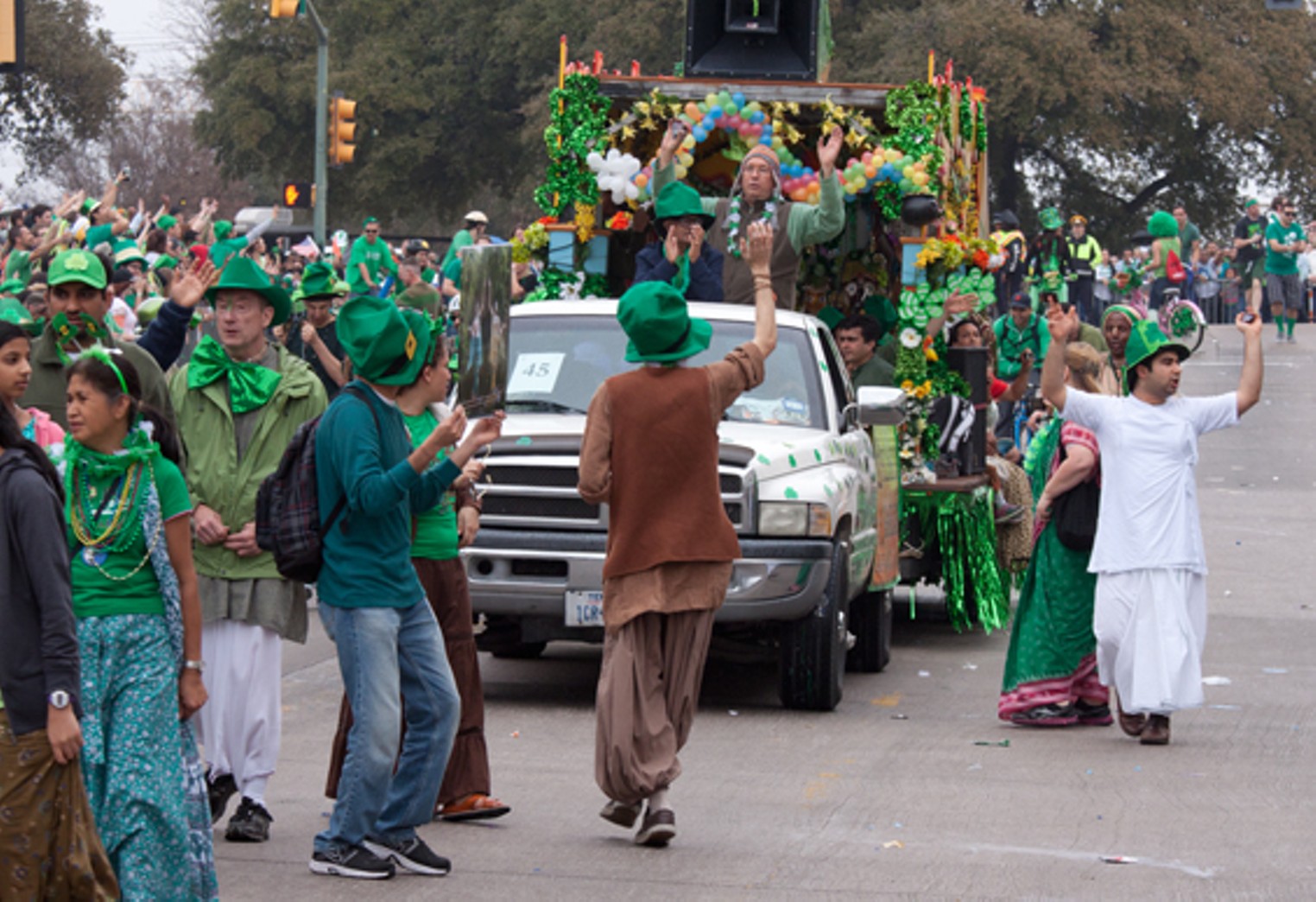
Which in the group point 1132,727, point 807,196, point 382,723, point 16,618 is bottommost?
point 1132,727

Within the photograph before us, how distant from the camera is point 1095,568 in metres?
9.55

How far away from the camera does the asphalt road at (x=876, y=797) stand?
6777 mm

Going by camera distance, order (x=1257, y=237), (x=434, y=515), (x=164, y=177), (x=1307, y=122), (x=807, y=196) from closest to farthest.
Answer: (x=434, y=515) < (x=807, y=196) < (x=1257, y=237) < (x=1307, y=122) < (x=164, y=177)

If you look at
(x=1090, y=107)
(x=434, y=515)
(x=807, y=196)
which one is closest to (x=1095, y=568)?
(x=434, y=515)

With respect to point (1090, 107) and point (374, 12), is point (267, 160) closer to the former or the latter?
point (374, 12)

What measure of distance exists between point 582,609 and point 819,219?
370 cm

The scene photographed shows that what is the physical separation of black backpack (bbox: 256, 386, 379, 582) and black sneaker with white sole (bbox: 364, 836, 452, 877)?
86 cm

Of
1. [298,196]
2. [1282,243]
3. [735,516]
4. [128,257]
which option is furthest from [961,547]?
[298,196]

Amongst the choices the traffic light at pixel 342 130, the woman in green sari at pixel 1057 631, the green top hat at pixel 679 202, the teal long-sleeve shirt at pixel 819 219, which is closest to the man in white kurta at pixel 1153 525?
the woman in green sari at pixel 1057 631

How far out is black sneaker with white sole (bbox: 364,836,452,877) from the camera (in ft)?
22.1

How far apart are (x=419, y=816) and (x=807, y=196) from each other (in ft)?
26.5

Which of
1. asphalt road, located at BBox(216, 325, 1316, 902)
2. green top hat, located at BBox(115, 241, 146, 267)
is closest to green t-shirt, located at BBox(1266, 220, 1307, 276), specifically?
asphalt road, located at BBox(216, 325, 1316, 902)

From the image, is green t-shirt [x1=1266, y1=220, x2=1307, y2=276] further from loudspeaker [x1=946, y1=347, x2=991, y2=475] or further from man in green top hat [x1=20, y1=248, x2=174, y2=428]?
man in green top hat [x1=20, y1=248, x2=174, y2=428]

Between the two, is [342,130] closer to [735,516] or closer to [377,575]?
[735,516]
